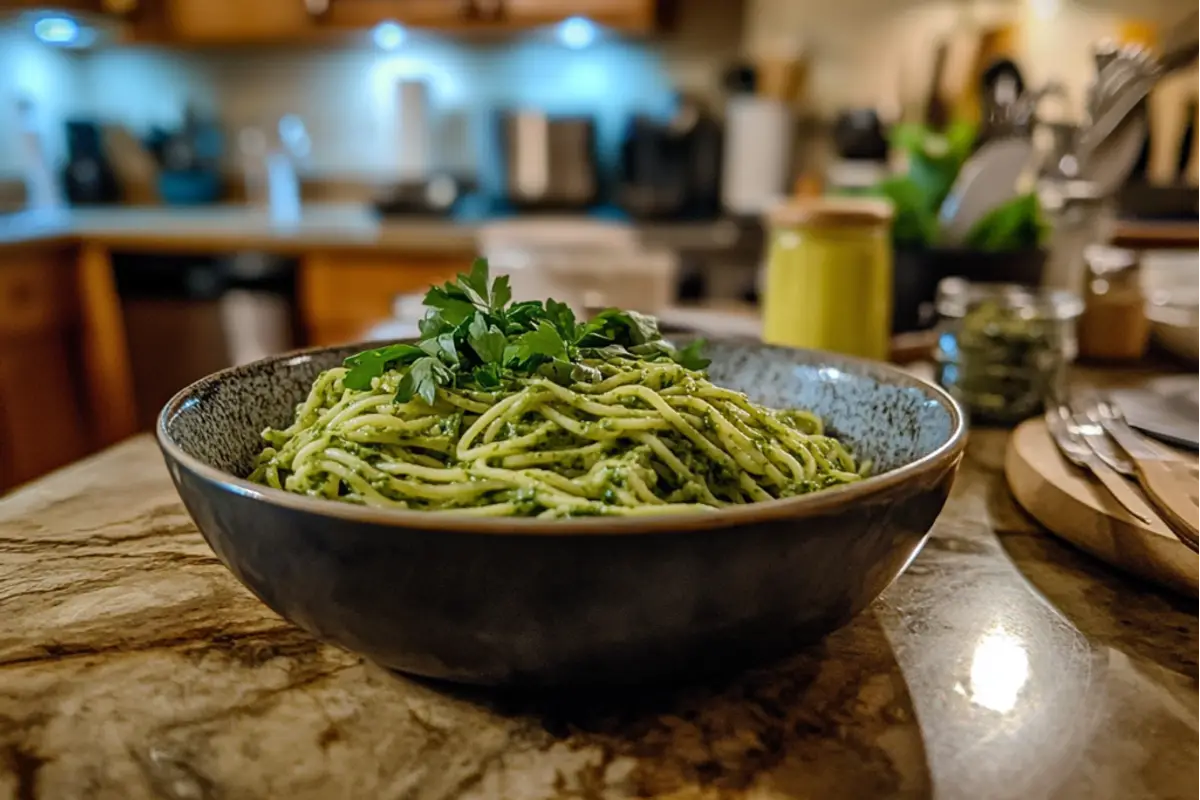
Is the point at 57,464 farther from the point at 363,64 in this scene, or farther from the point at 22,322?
the point at 363,64

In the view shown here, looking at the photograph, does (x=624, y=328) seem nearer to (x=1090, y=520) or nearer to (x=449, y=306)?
(x=449, y=306)

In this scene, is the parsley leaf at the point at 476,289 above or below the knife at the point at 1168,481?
above

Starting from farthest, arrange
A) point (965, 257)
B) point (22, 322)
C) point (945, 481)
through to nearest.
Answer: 1. point (22, 322)
2. point (965, 257)
3. point (945, 481)

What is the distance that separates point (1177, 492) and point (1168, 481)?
0.02m

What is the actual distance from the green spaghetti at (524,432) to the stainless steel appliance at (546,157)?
2765 mm

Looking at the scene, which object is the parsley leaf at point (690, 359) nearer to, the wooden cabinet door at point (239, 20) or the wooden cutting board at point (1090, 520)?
the wooden cutting board at point (1090, 520)

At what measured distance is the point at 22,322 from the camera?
2.97 metres

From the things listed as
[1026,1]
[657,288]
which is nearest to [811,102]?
[1026,1]

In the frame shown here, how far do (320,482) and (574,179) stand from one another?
116 inches

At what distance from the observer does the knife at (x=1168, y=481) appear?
2.39 ft

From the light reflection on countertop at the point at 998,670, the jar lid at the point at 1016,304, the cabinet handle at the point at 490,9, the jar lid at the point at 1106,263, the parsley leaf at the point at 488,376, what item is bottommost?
the light reflection on countertop at the point at 998,670

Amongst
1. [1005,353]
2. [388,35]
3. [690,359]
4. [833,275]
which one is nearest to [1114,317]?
[1005,353]

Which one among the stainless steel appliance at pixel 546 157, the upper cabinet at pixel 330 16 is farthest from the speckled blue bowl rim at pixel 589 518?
the stainless steel appliance at pixel 546 157

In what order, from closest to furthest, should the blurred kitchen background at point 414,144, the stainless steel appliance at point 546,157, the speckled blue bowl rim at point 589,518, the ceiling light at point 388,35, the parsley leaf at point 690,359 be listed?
the speckled blue bowl rim at point 589,518 < the parsley leaf at point 690,359 < the blurred kitchen background at point 414,144 < the ceiling light at point 388,35 < the stainless steel appliance at point 546,157
